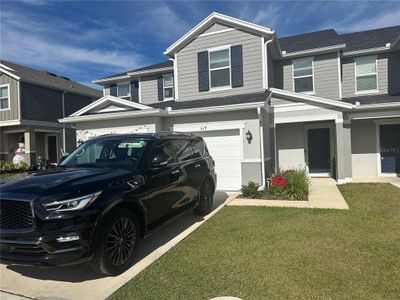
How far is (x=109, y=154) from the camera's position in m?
5.68

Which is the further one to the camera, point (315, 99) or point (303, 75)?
point (303, 75)

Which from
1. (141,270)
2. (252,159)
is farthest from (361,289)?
(252,159)

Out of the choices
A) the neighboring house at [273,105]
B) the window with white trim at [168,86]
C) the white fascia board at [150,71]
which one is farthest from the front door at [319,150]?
the white fascia board at [150,71]

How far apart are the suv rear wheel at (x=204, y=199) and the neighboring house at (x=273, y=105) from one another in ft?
11.7

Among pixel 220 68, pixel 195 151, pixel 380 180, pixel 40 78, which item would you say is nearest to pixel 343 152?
pixel 380 180

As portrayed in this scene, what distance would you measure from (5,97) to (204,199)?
17.9 metres

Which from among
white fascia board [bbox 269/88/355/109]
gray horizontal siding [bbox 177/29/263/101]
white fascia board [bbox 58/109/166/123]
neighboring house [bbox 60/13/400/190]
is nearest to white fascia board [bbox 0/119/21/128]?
neighboring house [bbox 60/13/400/190]

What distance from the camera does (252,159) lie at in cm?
1120

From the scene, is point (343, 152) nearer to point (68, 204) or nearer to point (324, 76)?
point (324, 76)

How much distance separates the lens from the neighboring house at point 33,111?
19641mm

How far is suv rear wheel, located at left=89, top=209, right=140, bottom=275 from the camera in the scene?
4.20 metres

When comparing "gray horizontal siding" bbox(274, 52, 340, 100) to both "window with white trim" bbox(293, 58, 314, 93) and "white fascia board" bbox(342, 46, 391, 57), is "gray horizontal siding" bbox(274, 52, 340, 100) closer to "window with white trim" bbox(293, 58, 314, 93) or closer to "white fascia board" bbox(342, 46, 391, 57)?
"window with white trim" bbox(293, 58, 314, 93)

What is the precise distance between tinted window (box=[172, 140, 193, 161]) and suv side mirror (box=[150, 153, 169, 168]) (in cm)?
62

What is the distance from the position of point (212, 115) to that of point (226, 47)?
3.57 metres
